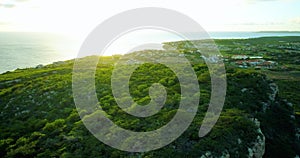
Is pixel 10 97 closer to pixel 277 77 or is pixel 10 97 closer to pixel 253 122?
pixel 253 122

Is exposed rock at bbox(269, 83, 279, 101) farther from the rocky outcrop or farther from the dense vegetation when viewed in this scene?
the rocky outcrop

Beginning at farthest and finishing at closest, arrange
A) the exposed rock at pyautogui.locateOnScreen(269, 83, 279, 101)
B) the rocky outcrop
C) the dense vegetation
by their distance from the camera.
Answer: the exposed rock at pyautogui.locateOnScreen(269, 83, 279, 101) → the rocky outcrop → the dense vegetation

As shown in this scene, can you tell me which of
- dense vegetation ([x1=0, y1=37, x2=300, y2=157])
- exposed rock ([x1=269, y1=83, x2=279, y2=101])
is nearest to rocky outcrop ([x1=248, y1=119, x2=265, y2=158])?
dense vegetation ([x1=0, y1=37, x2=300, y2=157])

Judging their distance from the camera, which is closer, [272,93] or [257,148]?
[257,148]

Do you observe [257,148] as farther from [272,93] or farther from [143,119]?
[272,93]

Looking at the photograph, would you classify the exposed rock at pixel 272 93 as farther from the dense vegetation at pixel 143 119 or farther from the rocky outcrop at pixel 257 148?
the rocky outcrop at pixel 257 148

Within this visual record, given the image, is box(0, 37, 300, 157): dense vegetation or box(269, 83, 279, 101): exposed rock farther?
box(269, 83, 279, 101): exposed rock

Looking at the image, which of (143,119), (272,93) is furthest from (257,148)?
(272,93)

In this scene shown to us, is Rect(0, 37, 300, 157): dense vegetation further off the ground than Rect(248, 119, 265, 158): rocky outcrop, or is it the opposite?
Rect(0, 37, 300, 157): dense vegetation

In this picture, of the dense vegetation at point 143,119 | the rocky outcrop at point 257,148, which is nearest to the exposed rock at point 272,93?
the dense vegetation at point 143,119
